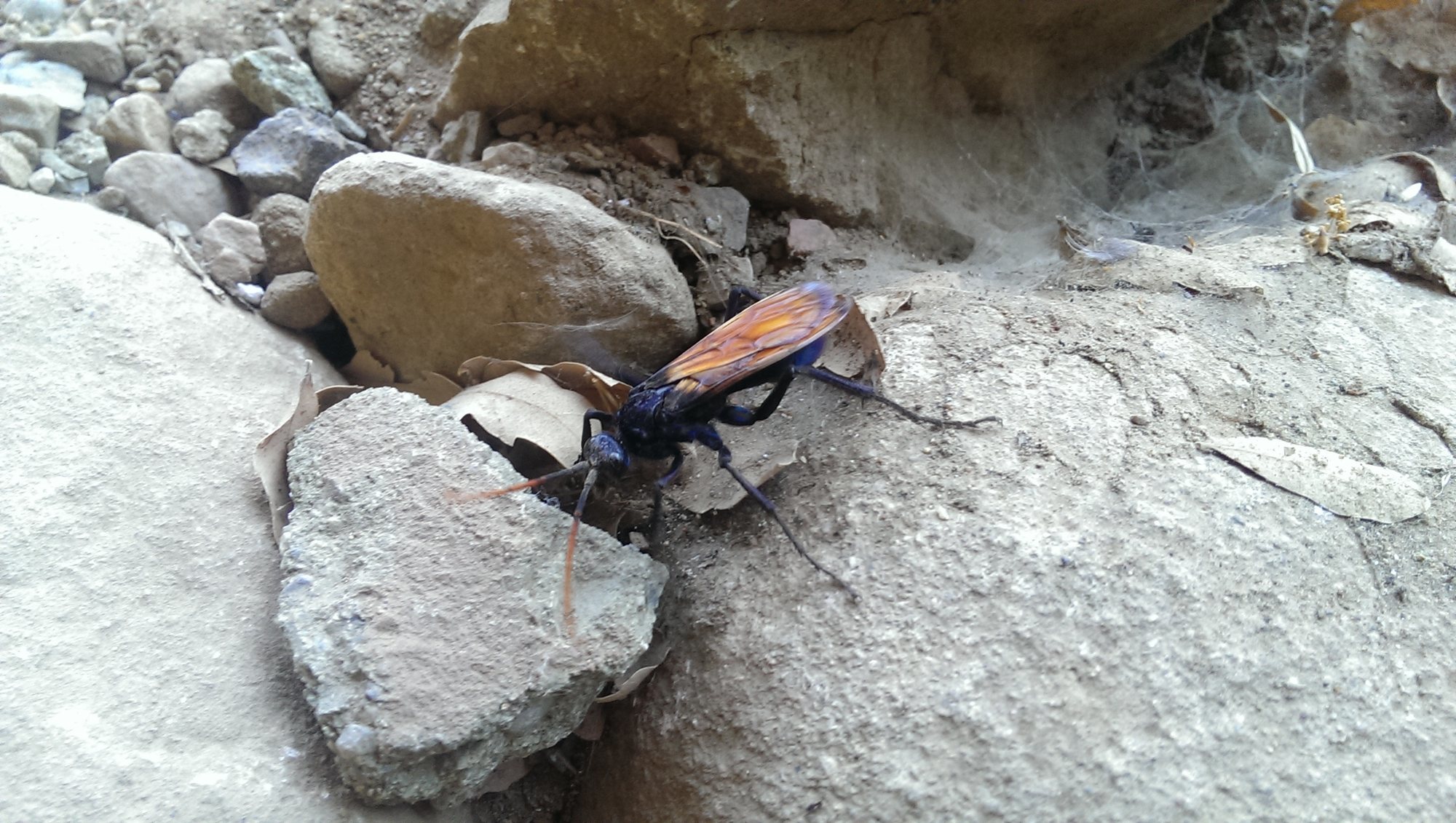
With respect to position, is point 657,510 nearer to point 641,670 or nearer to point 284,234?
point 641,670

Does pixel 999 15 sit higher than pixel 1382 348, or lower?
higher

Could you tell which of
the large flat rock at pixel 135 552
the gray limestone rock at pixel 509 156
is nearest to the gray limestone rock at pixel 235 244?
the large flat rock at pixel 135 552

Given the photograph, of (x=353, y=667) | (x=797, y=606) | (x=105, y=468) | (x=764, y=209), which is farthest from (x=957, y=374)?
(x=105, y=468)

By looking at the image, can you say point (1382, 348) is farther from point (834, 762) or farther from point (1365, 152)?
point (834, 762)

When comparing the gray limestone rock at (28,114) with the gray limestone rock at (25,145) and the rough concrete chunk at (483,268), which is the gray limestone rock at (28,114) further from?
the rough concrete chunk at (483,268)

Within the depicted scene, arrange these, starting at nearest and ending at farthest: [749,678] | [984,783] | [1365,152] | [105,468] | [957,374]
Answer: [984,783]
[749,678]
[105,468]
[957,374]
[1365,152]
